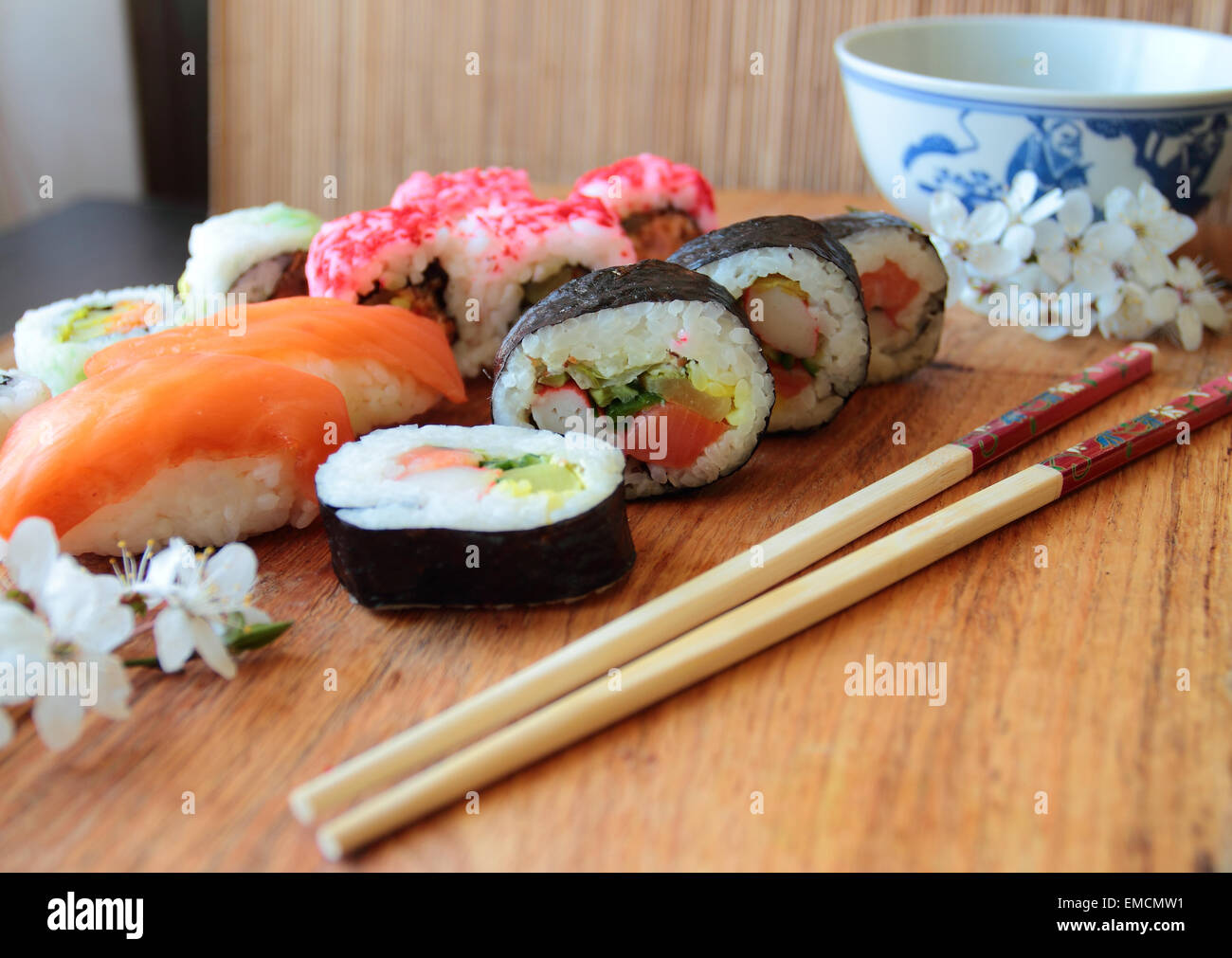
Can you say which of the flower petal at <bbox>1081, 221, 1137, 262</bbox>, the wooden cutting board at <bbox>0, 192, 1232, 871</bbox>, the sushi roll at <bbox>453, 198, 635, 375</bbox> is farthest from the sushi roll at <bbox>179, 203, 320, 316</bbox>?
the flower petal at <bbox>1081, 221, 1137, 262</bbox>

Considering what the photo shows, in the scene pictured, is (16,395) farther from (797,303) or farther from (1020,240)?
(1020,240)

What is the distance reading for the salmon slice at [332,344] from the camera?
162cm

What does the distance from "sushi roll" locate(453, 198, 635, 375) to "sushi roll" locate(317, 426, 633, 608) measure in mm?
572

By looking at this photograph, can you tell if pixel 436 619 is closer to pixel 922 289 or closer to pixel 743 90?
pixel 922 289

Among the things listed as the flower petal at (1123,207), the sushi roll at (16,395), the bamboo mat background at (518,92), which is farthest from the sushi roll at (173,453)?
the bamboo mat background at (518,92)

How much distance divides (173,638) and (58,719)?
5.4 inches

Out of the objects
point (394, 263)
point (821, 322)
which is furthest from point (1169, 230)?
point (394, 263)

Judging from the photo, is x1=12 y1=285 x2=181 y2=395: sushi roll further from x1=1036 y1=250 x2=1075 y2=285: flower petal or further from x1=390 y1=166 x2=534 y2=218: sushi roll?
x1=1036 y1=250 x2=1075 y2=285: flower petal

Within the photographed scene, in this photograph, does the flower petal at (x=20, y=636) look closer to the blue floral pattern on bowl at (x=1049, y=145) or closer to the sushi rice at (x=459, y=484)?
the sushi rice at (x=459, y=484)

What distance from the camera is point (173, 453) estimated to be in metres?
1.45

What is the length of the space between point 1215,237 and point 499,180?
5.50ft

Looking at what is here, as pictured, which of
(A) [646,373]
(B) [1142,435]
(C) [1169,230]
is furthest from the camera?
(C) [1169,230]

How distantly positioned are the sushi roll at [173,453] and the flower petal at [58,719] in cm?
35

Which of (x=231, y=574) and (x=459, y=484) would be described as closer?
(x=231, y=574)
